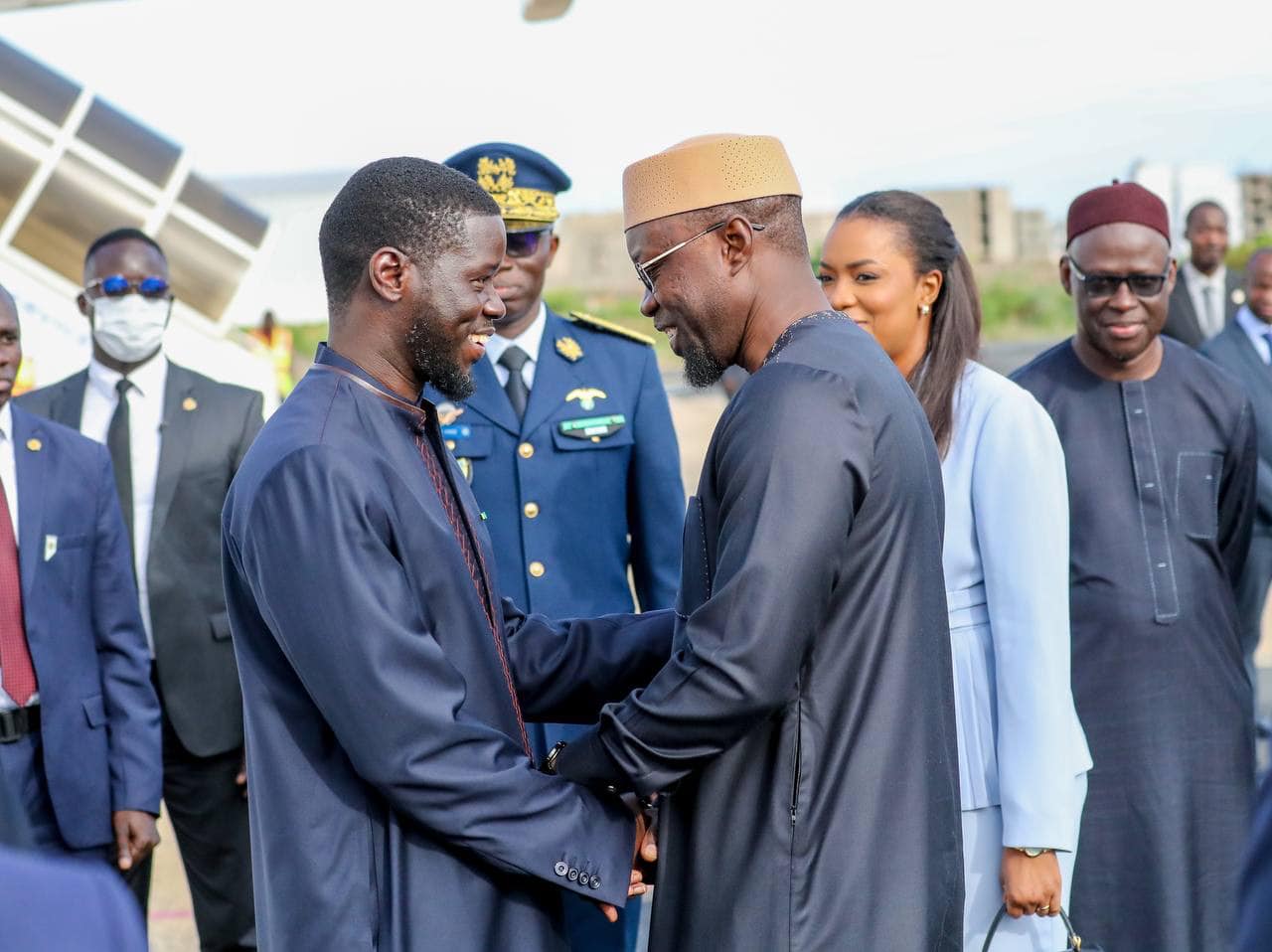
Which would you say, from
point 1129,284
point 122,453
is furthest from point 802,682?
point 122,453

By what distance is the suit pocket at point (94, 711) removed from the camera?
3.89 m

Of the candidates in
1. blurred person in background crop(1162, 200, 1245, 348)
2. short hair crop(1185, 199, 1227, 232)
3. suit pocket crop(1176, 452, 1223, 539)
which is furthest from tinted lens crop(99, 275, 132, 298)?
short hair crop(1185, 199, 1227, 232)

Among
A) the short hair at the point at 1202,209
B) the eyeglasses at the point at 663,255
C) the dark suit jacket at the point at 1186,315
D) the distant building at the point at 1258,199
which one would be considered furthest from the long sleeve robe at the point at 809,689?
the distant building at the point at 1258,199

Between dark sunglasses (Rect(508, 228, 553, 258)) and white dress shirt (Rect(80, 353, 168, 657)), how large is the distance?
1438 millimetres

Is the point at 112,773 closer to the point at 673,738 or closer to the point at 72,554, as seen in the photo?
the point at 72,554

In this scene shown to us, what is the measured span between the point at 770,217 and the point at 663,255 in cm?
19

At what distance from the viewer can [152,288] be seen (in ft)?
16.2

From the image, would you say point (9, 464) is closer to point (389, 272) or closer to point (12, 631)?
point (12, 631)

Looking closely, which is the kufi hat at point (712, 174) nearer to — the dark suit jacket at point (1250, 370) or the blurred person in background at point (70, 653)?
the blurred person in background at point (70, 653)

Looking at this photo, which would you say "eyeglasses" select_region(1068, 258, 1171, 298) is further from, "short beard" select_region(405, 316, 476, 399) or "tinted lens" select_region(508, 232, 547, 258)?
"short beard" select_region(405, 316, 476, 399)

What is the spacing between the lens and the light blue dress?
307 cm

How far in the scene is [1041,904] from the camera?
10.1 ft

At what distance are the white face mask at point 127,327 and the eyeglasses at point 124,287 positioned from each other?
0.05ft

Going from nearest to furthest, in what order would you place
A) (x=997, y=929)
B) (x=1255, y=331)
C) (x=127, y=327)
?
(x=997, y=929) < (x=127, y=327) < (x=1255, y=331)
